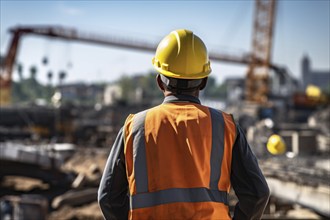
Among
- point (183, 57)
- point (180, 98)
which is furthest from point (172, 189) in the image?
point (183, 57)

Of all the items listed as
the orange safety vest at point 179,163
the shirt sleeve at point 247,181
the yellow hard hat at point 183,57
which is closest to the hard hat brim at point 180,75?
the yellow hard hat at point 183,57

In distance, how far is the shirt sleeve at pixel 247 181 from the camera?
5.18ft

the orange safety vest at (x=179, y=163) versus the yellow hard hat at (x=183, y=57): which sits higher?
the yellow hard hat at (x=183, y=57)

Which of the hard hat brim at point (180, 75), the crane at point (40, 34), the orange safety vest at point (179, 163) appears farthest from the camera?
the crane at point (40, 34)

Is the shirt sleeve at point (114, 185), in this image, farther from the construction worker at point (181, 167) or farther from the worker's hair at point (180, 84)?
the worker's hair at point (180, 84)

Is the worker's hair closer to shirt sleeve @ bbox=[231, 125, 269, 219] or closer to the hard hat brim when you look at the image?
the hard hat brim

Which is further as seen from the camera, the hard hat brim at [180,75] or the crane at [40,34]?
the crane at [40,34]

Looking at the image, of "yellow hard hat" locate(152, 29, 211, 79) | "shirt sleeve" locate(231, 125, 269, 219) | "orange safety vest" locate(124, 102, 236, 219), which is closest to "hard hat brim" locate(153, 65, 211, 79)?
"yellow hard hat" locate(152, 29, 211, 79)

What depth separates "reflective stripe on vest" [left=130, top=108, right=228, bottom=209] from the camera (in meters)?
1.50

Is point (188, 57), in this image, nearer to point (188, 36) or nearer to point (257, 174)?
point (188, 36)

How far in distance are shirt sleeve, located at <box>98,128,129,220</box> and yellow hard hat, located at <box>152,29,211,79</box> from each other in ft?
1.18

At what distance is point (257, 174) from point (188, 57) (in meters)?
0.57

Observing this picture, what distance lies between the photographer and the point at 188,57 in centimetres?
170

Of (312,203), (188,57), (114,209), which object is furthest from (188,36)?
(312,203)
